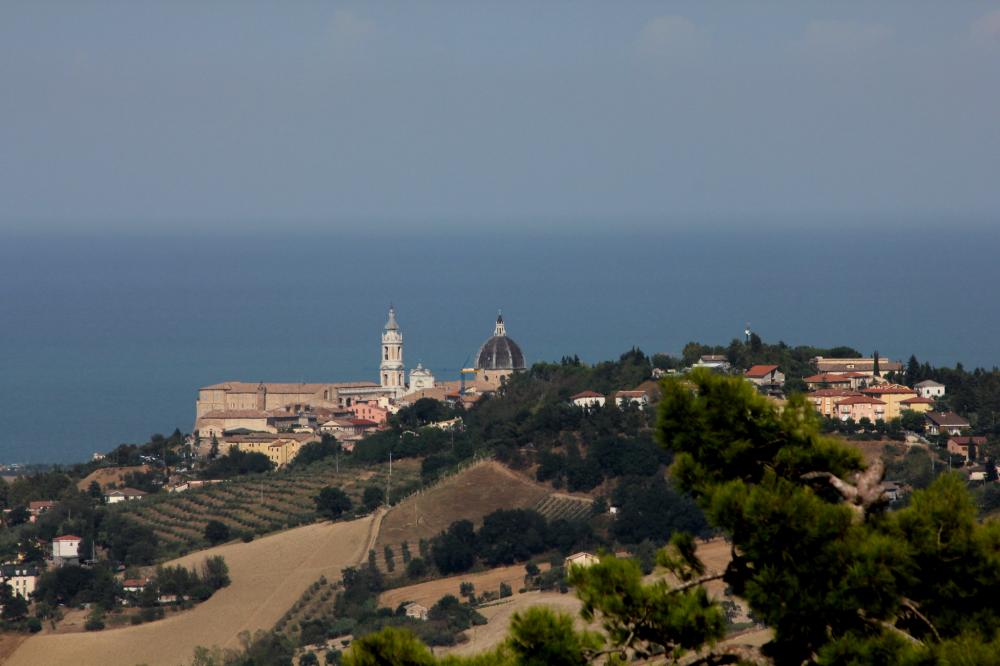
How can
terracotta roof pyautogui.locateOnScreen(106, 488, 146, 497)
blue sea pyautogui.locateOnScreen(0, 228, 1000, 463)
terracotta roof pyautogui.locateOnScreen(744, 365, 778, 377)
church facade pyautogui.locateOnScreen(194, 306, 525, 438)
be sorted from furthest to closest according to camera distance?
1. blue sea pyautogui.locateOnScreen(0, 228, 1000, 463)
2. church facade pyautogui.locateOnScreen(194, 306, 525, 438)
3. terracotta roof pyautogui.locateOnScreen(106, 488, 146, 497)
4. terracotta roof pyautogui.locateOnScreen(744, 365, 778, 377)

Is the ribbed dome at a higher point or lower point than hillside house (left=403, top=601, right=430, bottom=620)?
higher

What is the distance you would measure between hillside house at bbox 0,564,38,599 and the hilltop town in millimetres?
44

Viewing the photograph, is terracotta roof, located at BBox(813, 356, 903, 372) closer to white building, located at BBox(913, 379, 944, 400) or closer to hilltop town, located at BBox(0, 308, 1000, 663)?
hilltop town, located at BBox(0, 308, 1000, 663)

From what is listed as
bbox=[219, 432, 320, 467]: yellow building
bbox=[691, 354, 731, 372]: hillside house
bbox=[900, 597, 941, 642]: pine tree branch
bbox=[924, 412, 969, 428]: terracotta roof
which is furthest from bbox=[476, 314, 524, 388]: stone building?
bbox=[900, 597, 941, 642]: pine tree branch

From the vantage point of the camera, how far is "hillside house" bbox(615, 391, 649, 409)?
48031mm

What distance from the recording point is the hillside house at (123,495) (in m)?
49.1

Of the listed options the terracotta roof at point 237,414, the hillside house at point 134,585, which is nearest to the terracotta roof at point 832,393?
the hillside house at point 134,585

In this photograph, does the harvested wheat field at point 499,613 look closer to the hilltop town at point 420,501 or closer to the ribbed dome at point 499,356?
the hilltop town at point 420,501

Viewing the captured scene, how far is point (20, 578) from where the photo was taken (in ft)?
128

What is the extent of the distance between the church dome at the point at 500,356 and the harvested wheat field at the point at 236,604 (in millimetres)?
29504

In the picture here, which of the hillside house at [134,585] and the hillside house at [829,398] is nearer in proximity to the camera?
the hillside house at [134,585]

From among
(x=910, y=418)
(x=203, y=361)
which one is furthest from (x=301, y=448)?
(x=203, y=361)

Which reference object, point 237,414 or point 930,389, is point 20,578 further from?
point 237,414

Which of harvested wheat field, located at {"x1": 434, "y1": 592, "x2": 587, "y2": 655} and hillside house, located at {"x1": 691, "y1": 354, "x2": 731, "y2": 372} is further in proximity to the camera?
hillside house, located at {"x1": 691, "y1": 354, "x2": 731, "y2": 372}
